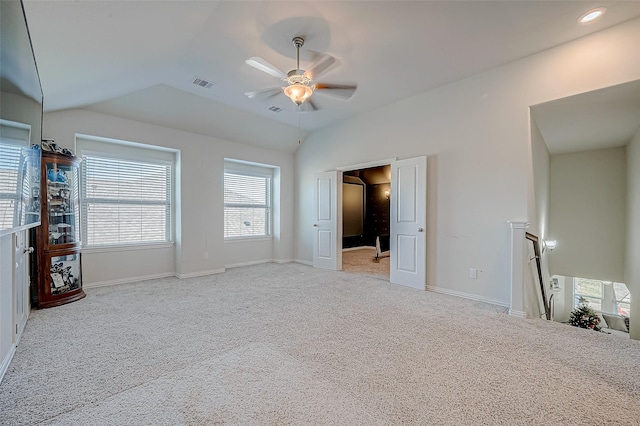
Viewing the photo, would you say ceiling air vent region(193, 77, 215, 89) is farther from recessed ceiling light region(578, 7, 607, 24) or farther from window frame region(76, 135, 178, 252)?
recessed ceiling light region(578, 7, 607, 24)

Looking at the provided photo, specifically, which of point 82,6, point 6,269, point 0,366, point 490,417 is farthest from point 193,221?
point 490,417

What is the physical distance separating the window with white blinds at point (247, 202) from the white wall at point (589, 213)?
20.5 feet

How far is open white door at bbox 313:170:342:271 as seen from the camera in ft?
18.4

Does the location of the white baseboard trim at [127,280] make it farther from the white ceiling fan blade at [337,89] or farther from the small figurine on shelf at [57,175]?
the white ceiling fan blade at [337,89]

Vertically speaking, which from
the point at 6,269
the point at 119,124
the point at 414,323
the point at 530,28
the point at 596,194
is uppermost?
the point at 530,28

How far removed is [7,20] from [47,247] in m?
3.06

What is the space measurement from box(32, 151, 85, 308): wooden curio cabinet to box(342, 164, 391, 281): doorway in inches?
256

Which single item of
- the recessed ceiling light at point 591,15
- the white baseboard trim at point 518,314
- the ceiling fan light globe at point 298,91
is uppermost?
the recessed ceiling light at point 591,15

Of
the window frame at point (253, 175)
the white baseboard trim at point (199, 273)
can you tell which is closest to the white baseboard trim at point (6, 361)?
the white baseboard trim at point (199, 273)

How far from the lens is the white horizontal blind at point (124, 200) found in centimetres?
430

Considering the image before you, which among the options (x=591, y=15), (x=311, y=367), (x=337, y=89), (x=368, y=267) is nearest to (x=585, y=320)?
(x=368, y=267)

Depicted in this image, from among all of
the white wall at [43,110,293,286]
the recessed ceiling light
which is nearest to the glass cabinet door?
the white wall at [43,110,293,286]

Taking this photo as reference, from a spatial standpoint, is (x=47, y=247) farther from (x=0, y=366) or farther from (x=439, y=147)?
(x=439, y=147)

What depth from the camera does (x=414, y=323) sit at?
292 centimetres
